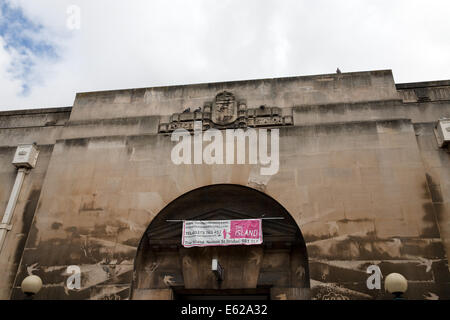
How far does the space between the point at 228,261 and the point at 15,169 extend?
8.90m

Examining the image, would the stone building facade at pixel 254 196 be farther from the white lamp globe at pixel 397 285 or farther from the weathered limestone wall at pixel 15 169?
the white lamp globe at pixel 397 285

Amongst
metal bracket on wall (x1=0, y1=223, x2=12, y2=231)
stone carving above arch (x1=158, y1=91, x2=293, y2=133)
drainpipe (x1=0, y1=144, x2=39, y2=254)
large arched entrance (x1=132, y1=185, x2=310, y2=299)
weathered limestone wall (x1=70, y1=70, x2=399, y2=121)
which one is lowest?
large arched entrance (x1=132, y1=185, x2=310, y2=299)

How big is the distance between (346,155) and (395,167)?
60.1 inches

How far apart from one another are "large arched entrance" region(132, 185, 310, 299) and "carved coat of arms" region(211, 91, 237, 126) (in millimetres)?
2568

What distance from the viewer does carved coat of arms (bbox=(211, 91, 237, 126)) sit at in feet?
49.2

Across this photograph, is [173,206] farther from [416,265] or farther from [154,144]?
[416,265]

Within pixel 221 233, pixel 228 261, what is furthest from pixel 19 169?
pixel 228 261

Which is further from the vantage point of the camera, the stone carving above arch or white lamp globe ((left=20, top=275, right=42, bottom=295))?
the stone carving above arch

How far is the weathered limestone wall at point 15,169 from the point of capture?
1381cm

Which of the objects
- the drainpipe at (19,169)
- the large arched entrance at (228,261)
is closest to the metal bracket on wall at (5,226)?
the drainpipe at (19,169)

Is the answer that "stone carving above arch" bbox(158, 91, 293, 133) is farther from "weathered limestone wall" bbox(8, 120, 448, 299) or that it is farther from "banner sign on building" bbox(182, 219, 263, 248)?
"banner sign on building" bbox(182, 219, 263, 248)

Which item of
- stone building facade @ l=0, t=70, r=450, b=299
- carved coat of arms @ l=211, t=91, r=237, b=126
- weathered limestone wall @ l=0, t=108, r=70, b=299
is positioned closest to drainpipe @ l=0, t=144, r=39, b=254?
weathered limestone wall @ l=0, t=108, r=70, b=299

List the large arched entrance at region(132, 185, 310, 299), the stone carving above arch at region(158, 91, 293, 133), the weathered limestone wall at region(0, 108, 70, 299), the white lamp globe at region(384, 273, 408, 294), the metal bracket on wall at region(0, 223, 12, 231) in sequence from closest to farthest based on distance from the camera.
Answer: the white lamp globe at region(384, 273, 408, 294), the large arched entrance at region(132, 185, 310, 299), the weathered limestone wall at region(0, 108, 70, 299), the metal bracket on wall at region(0, 223, 12, 231), the stone carving above arch at region(158, 91, 293, 133)

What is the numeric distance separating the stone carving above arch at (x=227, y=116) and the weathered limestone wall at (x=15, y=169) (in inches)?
188
